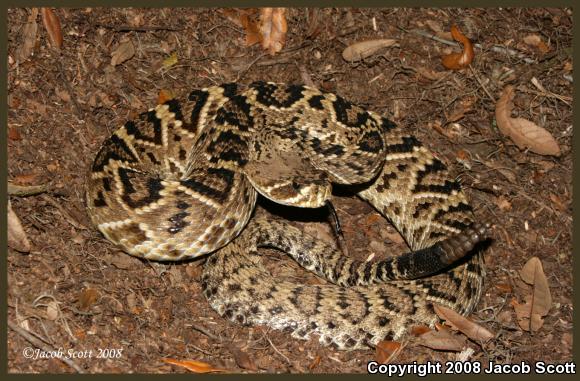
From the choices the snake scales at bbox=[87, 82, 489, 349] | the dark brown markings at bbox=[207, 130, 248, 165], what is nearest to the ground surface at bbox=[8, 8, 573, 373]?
the snake scales at bbox=[87, 82, 489, 349]

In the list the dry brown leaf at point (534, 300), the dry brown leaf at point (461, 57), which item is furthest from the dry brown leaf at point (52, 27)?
the dry brown leaf at point (534, 300)

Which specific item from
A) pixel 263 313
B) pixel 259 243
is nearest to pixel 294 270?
pixel 259 243

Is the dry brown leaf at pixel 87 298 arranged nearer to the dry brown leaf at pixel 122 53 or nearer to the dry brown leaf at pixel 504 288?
the dry brown leaf at pixel 122 53

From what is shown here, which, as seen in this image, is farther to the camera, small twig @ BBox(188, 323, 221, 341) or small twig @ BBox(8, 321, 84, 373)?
small twig @ BBox(188, 323, 221, 341)

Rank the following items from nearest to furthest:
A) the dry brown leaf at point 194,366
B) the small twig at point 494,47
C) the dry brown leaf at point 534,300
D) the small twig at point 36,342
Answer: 1. the small twig at point 36,342
2. the dry brown leaf at point 194,366
3. the dry brown leaf at point 534,300
4. the small twig at point 494,47

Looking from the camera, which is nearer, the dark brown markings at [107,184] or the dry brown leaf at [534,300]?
the dark brown markings at [107,184]

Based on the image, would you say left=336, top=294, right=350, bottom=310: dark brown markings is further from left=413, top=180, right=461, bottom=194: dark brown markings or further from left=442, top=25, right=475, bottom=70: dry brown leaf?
left=442, top=25, right=475, bottom=70: dry brown leaf

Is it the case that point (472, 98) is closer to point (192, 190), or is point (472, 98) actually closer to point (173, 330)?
point (192, 190)
